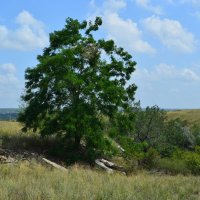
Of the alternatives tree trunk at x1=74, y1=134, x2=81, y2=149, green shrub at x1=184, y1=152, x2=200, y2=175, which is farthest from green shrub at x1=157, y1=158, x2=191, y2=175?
tree trunk at x1=74, y1=134, x2=81, y2=149

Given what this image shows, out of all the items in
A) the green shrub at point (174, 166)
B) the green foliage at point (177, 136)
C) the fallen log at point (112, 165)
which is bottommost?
the green shrub at point (174, 166)

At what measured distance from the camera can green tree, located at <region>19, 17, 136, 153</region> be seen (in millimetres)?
24002

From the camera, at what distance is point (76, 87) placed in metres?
24.7

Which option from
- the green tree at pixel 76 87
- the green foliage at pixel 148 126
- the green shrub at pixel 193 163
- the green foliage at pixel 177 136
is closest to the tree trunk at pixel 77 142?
the green tree at pixel 76 87

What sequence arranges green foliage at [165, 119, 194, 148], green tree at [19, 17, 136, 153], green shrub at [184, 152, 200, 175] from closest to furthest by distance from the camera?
green tree at [19, 17, 136, 153]
green shrub at [184, 152, 200, 175]
green foliage at [165, 119, 194, 148]

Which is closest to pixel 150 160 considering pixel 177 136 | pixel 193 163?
pixel 193 163

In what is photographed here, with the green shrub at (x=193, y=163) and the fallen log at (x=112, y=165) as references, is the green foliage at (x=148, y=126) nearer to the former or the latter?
the green shrub at (x=193, y=163)

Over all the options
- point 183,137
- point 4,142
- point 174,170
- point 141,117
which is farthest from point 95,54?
point 183,137

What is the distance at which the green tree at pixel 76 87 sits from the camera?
2400 centimetres

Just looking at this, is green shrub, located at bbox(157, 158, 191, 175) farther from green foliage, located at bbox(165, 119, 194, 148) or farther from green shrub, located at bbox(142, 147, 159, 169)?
green foliage, located at bbox(165, 119, 194, 148)

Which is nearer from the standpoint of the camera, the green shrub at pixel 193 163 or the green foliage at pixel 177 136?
the green shrub at pixel 193 163

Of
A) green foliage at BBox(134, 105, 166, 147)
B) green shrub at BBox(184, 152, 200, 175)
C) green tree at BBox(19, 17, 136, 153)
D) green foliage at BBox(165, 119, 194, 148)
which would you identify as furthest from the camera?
green foliage at BBox(165, 119, 194, 148)

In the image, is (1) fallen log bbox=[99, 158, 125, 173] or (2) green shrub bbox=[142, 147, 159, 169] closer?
(1) fallen log bbox=[99, 158, 125, 173]

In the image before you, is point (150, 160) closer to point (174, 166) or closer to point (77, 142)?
point (174, 166)
